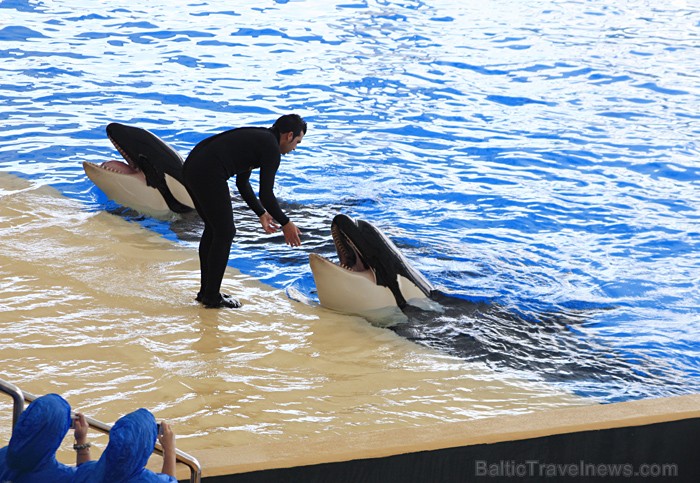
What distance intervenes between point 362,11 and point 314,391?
605 inches

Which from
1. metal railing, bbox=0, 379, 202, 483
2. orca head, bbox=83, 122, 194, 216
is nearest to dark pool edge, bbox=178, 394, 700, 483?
metal railing, bbox=0, 379, 202, 483

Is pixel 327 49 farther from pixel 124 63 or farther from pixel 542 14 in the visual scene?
pixel 542 14

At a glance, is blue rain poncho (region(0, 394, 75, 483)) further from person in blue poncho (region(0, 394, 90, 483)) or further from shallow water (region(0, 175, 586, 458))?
shallow water (region(0, 175, 586, 458))

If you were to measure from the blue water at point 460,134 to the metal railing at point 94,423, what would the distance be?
10.4 feet

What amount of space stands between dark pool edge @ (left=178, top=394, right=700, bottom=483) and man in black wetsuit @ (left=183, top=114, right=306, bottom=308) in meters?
2.71

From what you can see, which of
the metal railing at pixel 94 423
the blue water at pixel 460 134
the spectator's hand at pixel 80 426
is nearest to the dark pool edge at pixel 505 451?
the metal railing at pixel 94 423

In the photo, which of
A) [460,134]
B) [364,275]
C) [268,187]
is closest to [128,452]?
[268,187]

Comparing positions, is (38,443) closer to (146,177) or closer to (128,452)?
(128,452)

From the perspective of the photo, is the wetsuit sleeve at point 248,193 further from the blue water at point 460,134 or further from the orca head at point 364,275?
the blue water at point 460,134

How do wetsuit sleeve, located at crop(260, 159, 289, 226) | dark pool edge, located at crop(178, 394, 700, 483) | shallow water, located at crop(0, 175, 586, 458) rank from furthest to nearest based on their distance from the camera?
1. wetsuit sleeve, located at crop(260, 159, 289, 226)
2. shallow water, located at crop(0, 175, 586, 458)
3. dark pool edge, located at crop(178, 394, 700, 483)

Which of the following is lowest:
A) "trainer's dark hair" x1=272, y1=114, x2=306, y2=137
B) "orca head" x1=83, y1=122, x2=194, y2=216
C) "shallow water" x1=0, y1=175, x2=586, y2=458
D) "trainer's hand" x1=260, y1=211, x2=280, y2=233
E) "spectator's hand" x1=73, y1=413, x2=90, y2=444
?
"shallow water" x1=0, y1=175, x2=586, y2=458

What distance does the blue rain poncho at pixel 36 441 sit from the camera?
283 cm

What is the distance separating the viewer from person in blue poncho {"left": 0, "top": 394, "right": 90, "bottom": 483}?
2828 millimetres

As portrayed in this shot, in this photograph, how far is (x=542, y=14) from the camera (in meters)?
19.9
